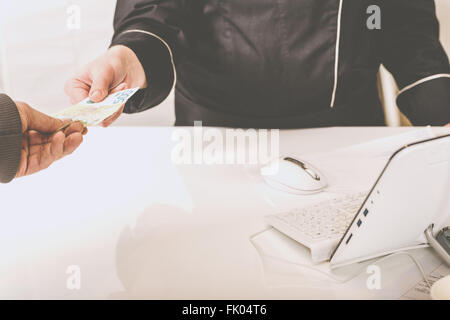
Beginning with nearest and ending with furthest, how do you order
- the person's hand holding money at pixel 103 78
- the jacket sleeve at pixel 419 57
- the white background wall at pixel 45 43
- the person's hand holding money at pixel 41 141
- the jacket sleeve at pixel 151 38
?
the person's hand holding money at pixel 41 141
the person's hand holding money at pixel 103 78
the jacket sleeve at pixel 151 38
the jacket sleeve at pixel 419 57
the white background wall at pixel 45 43

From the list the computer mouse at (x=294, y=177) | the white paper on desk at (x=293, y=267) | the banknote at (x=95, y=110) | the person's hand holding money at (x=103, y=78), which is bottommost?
the white paper on desk at (x=293, y=267)

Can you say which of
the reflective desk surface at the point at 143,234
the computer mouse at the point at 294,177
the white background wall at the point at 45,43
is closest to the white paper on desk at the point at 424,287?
the reflective desk surface at the point at 143,234

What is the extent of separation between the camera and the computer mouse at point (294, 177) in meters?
0.62

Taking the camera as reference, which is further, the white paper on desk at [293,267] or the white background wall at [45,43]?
the white background wall at [45,43]

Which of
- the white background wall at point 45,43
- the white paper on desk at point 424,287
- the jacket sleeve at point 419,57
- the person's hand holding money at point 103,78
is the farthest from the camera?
the white background wall at point 45,43

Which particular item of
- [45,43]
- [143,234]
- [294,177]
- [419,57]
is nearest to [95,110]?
[143,234]

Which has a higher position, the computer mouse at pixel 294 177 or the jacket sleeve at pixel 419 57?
the jacket sleeve at pixel 419 57

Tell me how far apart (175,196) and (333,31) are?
24.1 inches

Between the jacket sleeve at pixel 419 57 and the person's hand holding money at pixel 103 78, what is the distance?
2.31 ft

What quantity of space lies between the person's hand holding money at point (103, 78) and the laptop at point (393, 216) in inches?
15.5

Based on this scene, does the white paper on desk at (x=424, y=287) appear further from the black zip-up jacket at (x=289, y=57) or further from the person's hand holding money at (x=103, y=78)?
the black zip-up jacket at (x=289, y=57)

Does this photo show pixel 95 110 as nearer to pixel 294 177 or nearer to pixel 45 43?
pixel 294 177

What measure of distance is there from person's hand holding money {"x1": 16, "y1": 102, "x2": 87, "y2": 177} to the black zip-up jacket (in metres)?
0.31

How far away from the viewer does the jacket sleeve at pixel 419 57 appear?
1.00 meters
